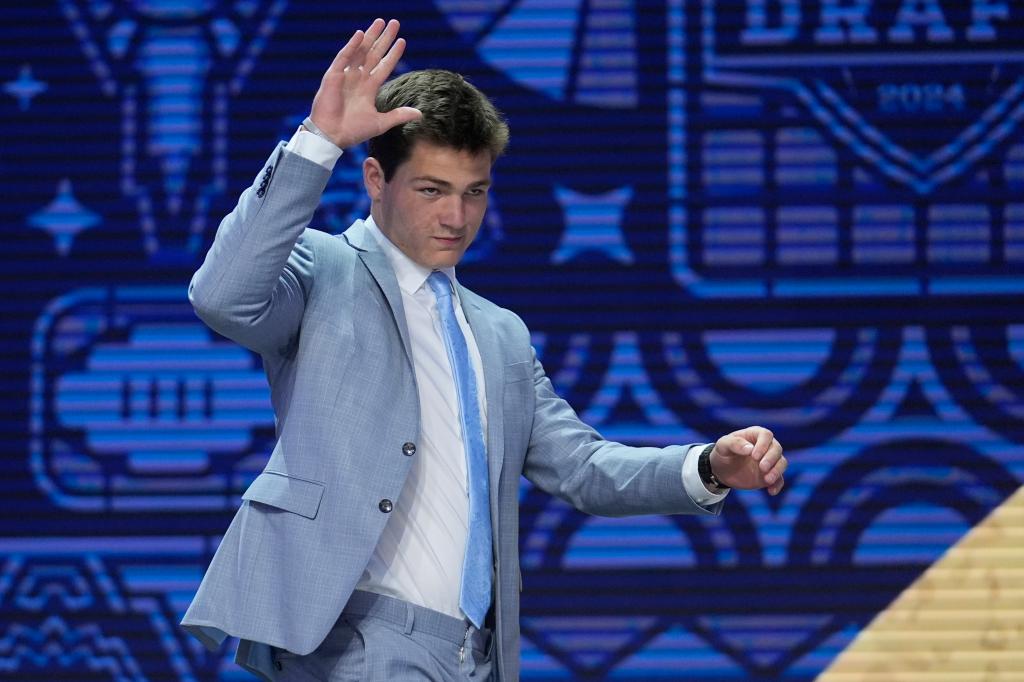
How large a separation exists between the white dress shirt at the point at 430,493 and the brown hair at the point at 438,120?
0.20m

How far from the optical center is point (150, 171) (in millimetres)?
4918

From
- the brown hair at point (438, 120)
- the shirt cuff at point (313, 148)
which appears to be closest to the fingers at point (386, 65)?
the shirt cuff at point (313, 148)

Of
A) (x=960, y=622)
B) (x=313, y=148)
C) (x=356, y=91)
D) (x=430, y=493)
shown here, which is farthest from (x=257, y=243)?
(x=960, y=622)

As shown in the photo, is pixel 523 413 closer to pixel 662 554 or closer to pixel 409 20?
pixel 662 554

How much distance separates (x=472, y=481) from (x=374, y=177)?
0.63 m

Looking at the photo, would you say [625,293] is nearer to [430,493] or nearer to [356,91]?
[430,493]

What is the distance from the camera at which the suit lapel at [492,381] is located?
260cm

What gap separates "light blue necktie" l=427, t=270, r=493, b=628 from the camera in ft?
8.25

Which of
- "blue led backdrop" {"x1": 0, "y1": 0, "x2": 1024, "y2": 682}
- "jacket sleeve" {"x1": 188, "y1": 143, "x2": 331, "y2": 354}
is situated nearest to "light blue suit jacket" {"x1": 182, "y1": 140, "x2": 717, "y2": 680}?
"jacket sleeve" {"x1": 188, "y1": 143, "x2": 331, "y2": 354}

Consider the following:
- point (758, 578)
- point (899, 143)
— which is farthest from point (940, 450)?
point (899, 143)

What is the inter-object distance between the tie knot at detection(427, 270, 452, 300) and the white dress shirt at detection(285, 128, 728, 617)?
1.0 inches

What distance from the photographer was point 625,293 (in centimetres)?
482

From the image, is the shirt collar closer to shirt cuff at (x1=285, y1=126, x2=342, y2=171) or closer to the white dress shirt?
the white dress shirt

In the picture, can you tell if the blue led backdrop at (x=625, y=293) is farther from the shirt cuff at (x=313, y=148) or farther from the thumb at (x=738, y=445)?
the shirt cuff at (x=313, y=148)
